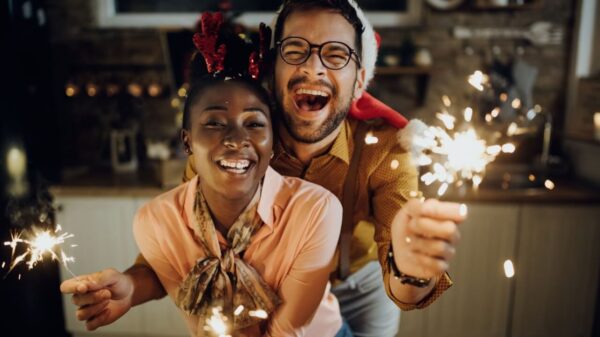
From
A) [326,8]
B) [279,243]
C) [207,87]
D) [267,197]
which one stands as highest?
[326,8]

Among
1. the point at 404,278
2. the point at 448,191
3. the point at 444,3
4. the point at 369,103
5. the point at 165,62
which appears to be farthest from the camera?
the point at 165,62

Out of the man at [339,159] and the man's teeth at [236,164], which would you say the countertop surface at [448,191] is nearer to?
the man at [339,159]

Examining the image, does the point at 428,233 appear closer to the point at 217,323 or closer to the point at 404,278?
the point at 404,278

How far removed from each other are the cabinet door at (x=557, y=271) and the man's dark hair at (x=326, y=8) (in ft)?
5.05

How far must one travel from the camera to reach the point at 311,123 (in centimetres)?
107

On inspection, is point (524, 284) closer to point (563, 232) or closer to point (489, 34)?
point (563, 232)

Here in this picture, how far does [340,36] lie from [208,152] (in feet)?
1.35

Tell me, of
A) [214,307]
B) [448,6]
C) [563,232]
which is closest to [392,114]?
[214,307]

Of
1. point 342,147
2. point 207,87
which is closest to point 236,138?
point 207,87

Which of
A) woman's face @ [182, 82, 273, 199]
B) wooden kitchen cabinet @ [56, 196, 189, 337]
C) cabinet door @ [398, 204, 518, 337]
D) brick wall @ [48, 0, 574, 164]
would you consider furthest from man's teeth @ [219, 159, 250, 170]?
brick wall @ [48, 0, 574, 164]

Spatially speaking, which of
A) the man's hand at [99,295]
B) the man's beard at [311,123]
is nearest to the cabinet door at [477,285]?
the man's beard at [311,123]

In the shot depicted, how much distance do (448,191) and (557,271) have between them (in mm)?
719

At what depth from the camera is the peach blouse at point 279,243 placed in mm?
985

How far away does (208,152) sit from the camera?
3.03 feet
